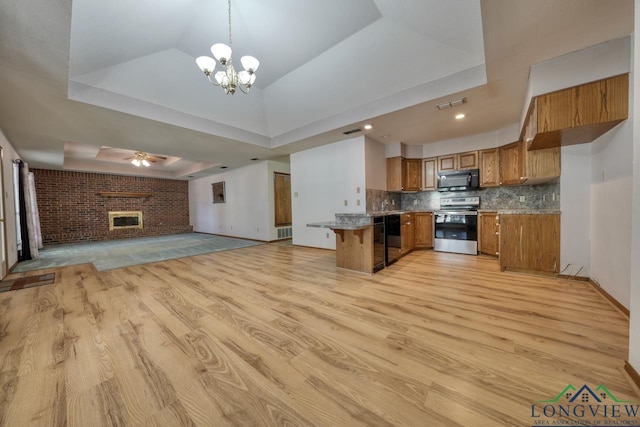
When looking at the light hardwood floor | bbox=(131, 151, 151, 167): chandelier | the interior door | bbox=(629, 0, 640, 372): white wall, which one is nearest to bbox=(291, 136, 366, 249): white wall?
the interior door

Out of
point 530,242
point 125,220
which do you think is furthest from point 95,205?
point 530,242

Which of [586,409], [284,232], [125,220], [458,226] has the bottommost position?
[586,409]

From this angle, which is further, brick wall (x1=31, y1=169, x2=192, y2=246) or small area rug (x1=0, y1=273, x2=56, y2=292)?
brick wall (x1=31, y1=169, x2=192, y2=246)

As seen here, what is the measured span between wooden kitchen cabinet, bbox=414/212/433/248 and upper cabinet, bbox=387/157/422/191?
0.72 metres

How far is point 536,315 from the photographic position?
2.10 meters

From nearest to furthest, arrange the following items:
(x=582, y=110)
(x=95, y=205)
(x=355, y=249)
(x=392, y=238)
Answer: (x=582, y=110) → (x=355, y=249) → (x=392, y=238) → (x=95, y=205)

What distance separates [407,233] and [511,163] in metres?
2.37

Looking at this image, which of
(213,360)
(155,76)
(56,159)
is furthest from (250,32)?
(56,159)

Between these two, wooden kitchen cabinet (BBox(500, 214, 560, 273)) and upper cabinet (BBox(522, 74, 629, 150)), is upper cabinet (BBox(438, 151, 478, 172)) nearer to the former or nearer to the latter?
wooden kitchen cabinet (BBox(500, 214, 560, 273))

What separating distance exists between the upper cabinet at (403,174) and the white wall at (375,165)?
0.14 metres

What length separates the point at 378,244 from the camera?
3652mm

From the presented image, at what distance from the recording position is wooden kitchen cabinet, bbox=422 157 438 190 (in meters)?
5.34

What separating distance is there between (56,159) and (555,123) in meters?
10.6

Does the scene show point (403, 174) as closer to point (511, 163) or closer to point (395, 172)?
point (395, 172)
